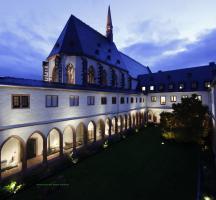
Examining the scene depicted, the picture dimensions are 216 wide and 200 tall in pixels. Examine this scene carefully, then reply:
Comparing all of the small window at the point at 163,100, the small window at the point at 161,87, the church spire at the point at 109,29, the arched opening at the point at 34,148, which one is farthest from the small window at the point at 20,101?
the church spire at the point at 109,29

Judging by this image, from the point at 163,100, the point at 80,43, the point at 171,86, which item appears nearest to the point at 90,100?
the point at 80,43

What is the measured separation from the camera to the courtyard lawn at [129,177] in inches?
498

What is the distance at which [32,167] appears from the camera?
16625mm

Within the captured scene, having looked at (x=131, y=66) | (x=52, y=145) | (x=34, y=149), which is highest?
(x=131, y=66)

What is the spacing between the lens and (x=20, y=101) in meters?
15.0

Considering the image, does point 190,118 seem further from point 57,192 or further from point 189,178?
point 57,192

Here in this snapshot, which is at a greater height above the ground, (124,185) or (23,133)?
(23,133)

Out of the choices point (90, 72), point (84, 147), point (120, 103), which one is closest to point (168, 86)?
point (120, 103)

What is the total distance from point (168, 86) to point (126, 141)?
76.7 ft

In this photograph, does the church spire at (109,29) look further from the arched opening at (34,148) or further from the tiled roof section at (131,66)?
the arched opening at (34,148)

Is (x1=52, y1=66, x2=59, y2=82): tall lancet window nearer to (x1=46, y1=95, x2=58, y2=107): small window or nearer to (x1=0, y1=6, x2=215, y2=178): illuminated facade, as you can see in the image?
(x1=0, y1=6, x2=215, y2=178): illuminated facade

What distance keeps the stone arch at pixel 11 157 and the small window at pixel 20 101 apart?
3.16m

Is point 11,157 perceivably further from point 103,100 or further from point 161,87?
point 161,87

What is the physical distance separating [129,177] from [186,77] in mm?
35297
